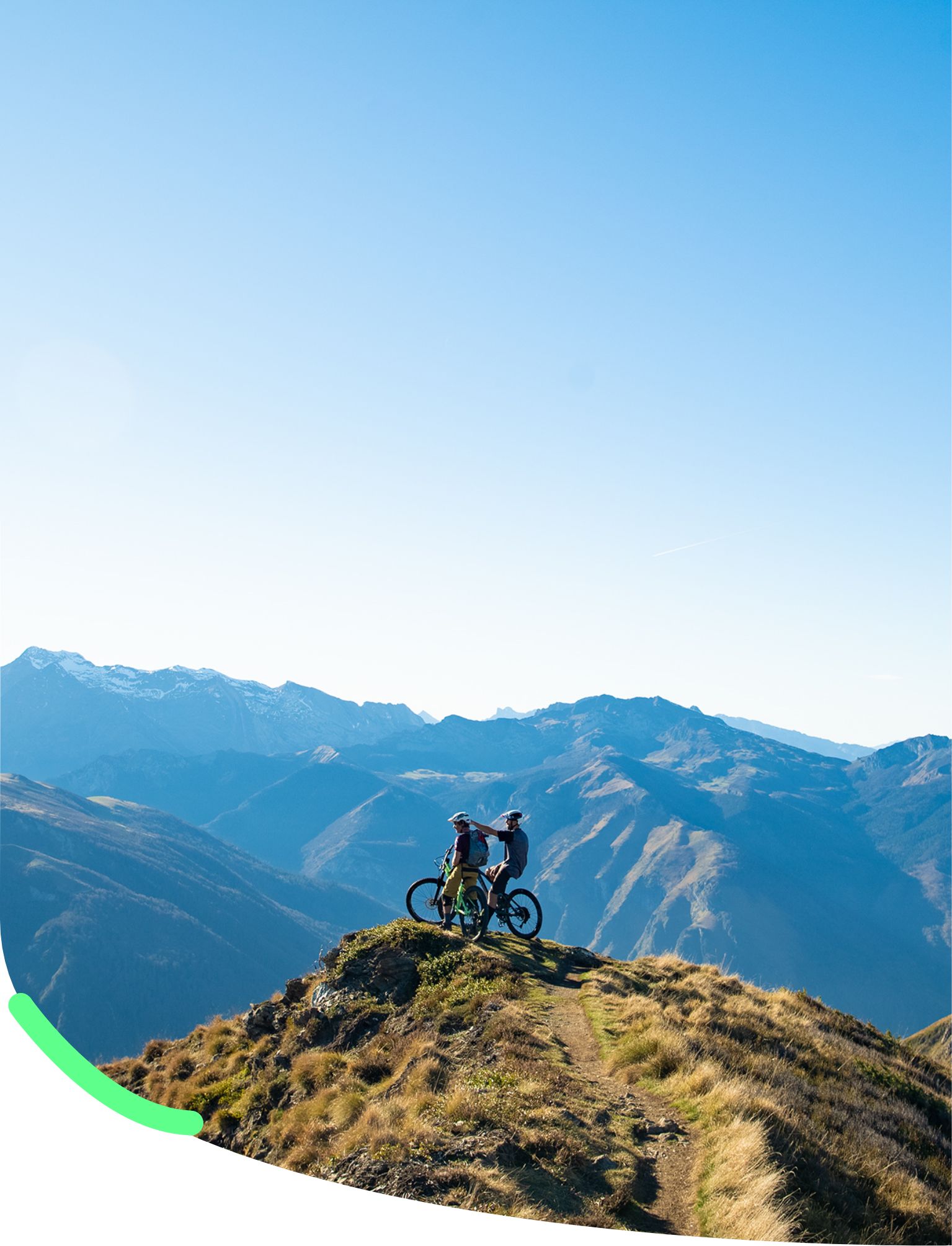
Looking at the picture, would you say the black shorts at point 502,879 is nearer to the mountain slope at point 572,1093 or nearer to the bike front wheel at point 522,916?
the bike front wheel at point 522,916

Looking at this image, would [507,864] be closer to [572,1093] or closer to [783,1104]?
[572,1093]

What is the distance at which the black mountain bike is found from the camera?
22.8m

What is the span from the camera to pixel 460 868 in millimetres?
22141

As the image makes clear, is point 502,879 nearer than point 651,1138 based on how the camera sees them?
No

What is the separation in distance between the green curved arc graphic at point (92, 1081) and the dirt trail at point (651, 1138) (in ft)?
Answer: 20.4

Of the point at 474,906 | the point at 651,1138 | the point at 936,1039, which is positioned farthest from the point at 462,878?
the point at 936,1039

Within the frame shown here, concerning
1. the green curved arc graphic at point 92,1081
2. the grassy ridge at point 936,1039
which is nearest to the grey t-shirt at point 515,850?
the green curved arc graphic at point 92,1081

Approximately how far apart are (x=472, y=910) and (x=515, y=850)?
218cm

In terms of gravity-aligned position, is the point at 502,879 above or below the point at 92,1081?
above

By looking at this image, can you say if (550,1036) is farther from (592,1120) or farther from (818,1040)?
(818,1040)

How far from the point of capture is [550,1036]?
15867mm

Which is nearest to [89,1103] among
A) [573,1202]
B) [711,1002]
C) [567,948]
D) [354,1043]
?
[573,1202]

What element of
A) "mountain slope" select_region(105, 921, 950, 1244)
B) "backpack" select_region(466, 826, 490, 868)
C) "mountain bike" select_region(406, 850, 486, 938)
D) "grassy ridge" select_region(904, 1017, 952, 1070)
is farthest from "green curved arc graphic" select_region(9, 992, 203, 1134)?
"grassy ridge" select_region(904, 1017, 952, 1070)

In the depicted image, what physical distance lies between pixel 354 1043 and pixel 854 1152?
10819mm
